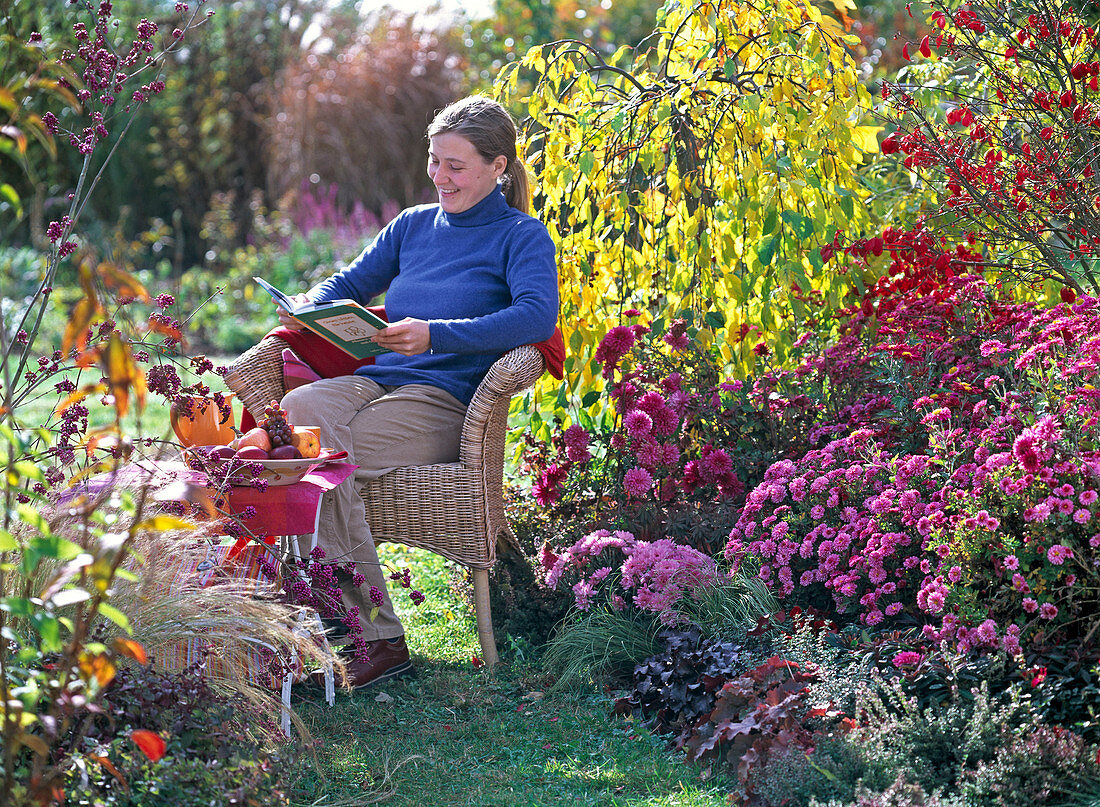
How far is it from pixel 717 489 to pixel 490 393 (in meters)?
0.73

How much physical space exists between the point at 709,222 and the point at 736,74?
47 cm

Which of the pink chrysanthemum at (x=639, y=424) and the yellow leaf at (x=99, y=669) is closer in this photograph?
the yellow leaf at (x=99, y=669)

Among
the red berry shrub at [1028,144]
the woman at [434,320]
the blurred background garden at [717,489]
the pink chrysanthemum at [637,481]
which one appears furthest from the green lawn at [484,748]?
the red berry shrub at [1028,144]

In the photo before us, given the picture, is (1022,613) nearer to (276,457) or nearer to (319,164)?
(276,457)

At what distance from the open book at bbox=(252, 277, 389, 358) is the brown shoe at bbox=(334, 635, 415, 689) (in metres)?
0.81

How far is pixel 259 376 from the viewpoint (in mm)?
3229

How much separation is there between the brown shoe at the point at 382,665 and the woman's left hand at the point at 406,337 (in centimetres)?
80

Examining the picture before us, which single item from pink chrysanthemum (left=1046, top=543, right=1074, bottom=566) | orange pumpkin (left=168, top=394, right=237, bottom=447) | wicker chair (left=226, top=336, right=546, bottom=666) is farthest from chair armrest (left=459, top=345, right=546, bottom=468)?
pink chrysanthemum (left=1046, top=543, right=1074, bottom=566)

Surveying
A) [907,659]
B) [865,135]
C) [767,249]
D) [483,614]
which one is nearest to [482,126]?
[767,249]

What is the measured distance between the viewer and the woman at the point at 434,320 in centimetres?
290

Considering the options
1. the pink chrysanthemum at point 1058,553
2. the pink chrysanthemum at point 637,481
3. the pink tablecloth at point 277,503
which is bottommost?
the pink chrysanthemum at point 1058,553

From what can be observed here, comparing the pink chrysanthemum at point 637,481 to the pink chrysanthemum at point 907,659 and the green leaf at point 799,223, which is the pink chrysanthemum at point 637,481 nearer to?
the green leaf at point 799,223

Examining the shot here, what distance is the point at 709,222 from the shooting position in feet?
11.3

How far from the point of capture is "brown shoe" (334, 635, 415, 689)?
2.81m
